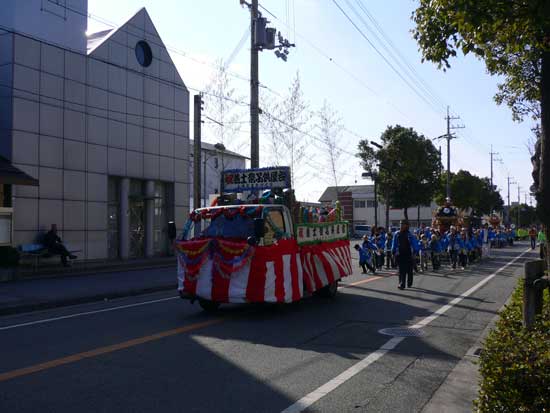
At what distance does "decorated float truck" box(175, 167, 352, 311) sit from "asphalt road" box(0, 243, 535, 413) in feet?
1.68

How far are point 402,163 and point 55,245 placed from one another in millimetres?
28977

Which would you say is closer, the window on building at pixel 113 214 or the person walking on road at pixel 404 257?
the person walking on road at pixel 404 257

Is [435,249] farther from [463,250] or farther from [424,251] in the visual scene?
[463,250]

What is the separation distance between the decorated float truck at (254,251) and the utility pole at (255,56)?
8751 mm

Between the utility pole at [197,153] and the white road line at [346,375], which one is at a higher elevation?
the utility pole at [197,153]

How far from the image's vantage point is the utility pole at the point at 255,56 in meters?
21.4

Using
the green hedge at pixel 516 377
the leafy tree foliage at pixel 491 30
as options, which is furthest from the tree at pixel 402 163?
the green hedge at pixel 516 377

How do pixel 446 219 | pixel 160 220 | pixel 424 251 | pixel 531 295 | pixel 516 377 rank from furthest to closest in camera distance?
pixel 160 220 → pixel 446 219 → pixel 424 251 → pixel 531 295 → pixel 516 377

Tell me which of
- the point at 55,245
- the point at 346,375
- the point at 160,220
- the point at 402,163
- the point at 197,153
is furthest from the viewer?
the point at 402,163

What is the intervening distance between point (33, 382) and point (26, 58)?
18.1m

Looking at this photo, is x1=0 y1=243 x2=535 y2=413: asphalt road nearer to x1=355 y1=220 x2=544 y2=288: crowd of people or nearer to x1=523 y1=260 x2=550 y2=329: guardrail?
x1=523 y1=260 x2=550 y2=329: guardrail

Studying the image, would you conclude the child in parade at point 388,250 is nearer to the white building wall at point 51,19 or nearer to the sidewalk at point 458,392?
the sidewalk at point 458,392

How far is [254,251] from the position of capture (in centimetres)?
1034

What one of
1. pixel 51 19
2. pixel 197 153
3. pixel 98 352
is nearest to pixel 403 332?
pixel 98 352
